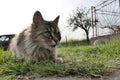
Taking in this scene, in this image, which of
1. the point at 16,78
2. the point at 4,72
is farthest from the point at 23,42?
the point at 16,78

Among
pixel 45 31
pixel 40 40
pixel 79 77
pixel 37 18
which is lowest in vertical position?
pixel 79 77

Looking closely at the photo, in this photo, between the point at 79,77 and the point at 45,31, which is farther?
the point at 45,31

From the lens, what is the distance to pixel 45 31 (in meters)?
5.49

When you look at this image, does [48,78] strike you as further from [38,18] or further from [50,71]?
[38,18]

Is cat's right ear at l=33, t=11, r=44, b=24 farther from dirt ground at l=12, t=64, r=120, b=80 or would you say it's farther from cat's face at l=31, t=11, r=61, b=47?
dirt ground at l=12, t=64, r=120, b=80

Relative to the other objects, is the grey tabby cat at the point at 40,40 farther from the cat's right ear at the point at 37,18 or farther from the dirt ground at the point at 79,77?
the dirt ground at the point at 79,77

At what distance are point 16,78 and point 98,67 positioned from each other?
3.54ft

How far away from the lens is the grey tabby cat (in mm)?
5461

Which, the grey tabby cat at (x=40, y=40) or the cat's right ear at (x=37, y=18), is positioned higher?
the cat's right ear at (x=37, y=18)

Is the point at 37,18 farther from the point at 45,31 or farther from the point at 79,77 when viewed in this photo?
the point at 79,77

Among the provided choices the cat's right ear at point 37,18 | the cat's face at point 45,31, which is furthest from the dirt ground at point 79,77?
the cat's right ear at point 37,18

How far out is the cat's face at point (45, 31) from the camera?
17.8 ft

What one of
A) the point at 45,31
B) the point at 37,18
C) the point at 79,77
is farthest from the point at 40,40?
the point at 79,77

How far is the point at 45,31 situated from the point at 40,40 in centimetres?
19
